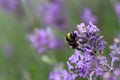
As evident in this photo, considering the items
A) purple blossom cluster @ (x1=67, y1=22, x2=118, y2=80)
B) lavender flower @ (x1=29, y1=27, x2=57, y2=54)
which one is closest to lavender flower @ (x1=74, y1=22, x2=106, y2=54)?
purple blossom cluster @ (x1=67, y1=22, x2=118, y2=80)

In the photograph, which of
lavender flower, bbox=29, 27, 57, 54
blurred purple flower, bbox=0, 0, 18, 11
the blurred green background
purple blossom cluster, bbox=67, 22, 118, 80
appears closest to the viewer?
purple blossom cluster, bbox=67, 22, 118, 80

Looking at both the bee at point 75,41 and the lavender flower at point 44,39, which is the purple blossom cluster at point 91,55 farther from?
the lavender flower at point 44,39

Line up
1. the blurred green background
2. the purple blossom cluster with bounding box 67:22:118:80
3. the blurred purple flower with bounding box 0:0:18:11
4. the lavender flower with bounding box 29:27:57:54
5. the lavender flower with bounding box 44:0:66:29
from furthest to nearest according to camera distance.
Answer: the blurred purple flower with bounding box 0:0:18:11 → the lavender flower with bounding box 44:0:66:29 → the blurred green background → the lavender flower with bounding box 29:27:57:54 → the purple blossom cluster with bounding box 67:22:118:80

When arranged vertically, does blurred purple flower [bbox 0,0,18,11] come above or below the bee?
above

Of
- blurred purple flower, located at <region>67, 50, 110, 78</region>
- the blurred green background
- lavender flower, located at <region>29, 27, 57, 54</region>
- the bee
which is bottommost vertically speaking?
blurred purple flower, located at <region>67, 50, 110, 78</region>

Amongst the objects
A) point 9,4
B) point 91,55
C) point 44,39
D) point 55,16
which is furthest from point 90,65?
point 9,4

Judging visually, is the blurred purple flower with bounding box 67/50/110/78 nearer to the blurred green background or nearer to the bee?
the bee

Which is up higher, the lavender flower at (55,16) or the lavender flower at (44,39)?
the lavender flower at (55,16)

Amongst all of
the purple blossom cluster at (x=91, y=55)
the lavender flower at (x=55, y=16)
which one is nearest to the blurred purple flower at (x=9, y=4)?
the lavender flower at (x=55, y=16)
